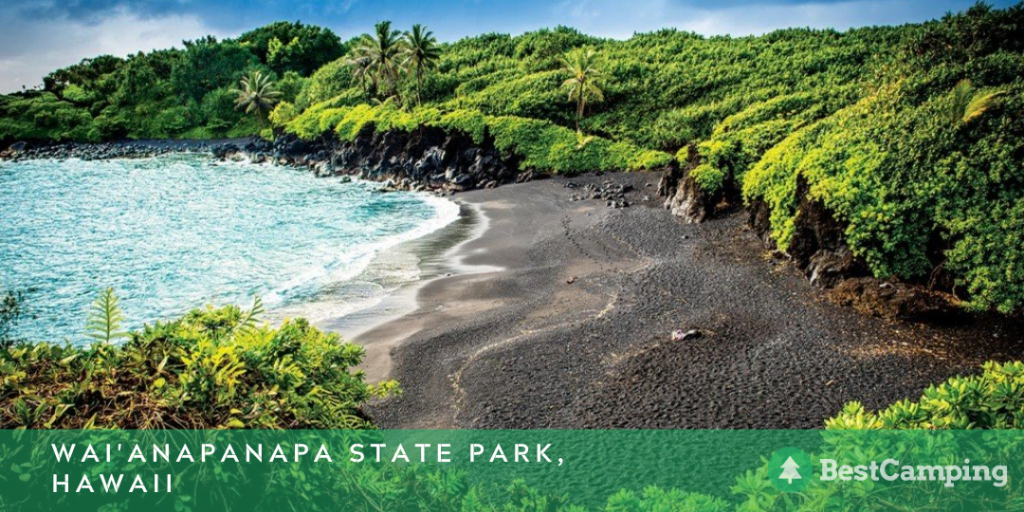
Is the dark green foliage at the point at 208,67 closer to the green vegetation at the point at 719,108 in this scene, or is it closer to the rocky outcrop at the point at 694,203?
the green vegetation at the point at 719,108

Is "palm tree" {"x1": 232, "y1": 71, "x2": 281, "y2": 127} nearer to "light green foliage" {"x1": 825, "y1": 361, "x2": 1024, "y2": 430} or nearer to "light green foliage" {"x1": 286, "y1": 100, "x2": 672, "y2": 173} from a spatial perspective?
"light green foliage" {"x1": 286, "y1": 100, "x2": 672, "y2": 173}

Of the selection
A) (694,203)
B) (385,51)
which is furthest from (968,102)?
(385,51)

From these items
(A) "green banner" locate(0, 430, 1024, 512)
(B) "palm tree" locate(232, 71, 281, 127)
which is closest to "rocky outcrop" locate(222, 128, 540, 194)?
(B) "palm tree" locate(232, 71, 281, 127)

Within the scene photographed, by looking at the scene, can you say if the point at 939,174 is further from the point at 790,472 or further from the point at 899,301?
the point at 790,472

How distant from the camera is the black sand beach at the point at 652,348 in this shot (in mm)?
13617

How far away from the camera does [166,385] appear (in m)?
4.42

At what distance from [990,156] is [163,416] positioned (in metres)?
21.7

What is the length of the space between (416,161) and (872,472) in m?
48.5

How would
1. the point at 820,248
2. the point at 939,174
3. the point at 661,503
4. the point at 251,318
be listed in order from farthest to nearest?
the point at 820,248
the point at 939,174
the point at 251,318
the point at 661,503

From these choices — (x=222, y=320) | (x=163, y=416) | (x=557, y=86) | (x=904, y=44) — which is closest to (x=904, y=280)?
(x=904, y=44)

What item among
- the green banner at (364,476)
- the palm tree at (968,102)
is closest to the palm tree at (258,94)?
the palm tree at (968,102)

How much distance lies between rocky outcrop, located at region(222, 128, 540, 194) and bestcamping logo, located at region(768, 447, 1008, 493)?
41.3 m

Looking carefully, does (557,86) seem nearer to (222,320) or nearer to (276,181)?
(276,181)

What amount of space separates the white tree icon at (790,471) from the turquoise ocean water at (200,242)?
14.0m
